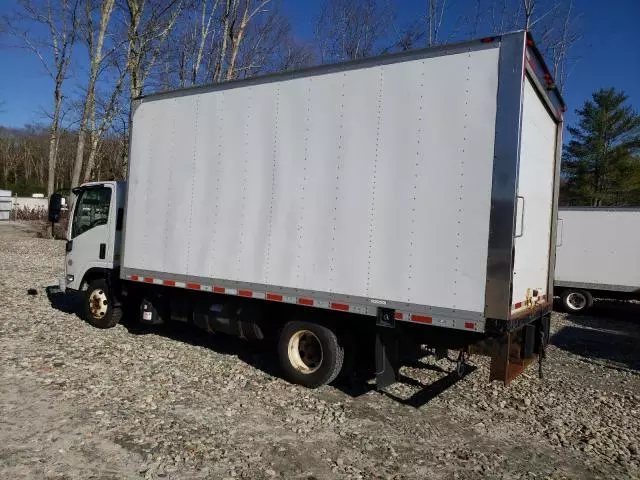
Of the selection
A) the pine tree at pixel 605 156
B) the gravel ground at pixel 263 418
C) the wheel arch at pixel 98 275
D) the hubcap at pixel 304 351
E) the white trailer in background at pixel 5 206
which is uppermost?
the pine tree at pixel 605 156

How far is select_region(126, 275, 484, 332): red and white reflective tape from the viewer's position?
4.90 meters

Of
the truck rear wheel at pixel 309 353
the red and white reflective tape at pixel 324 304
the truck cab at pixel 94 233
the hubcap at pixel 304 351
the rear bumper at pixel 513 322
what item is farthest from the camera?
the truck cab at pixel 94 233

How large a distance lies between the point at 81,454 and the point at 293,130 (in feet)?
12.7

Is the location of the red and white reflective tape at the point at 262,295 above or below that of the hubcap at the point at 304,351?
above

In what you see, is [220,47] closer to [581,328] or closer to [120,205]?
[120,205]

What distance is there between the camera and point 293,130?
610 cm

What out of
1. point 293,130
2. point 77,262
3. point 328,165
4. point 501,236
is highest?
point 293,130

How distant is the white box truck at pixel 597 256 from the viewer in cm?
1409

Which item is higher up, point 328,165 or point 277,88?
point 277,88

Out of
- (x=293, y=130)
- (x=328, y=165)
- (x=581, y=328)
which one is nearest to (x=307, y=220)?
(x=328, y=165)

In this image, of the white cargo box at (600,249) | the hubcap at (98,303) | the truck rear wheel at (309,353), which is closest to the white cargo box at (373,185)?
the truck rear wheel at (309,353)

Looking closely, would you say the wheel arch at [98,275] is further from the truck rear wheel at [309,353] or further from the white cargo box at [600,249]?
the white cargo box at [600,249]

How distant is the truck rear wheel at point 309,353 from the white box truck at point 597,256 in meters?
10.1

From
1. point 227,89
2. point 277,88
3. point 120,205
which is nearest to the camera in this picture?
point 277,88
